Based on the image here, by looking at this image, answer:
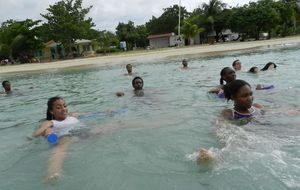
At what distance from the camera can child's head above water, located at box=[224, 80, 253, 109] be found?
634cm

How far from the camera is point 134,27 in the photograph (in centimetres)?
8656

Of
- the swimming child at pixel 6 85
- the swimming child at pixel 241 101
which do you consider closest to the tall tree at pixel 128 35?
the swimming child at pixel 6 85

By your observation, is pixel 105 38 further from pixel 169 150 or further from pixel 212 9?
pixel 169 150

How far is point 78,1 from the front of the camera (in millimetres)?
52406

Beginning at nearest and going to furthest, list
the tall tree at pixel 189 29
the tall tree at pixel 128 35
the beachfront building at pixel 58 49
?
the tall tree at pixel 189 29
the beachfront building at pixel 58 49
the tall tree at pixel 128 35

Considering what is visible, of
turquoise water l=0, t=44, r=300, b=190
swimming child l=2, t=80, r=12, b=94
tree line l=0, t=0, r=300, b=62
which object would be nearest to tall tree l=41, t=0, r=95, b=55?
tree line l=0, t=0, r=300, b=62

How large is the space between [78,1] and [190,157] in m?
49.8

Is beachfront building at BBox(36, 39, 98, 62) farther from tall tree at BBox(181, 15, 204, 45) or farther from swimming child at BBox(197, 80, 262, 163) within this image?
swimming child at BBox(197, 80, 262, 163)

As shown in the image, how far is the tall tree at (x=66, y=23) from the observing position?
164ft

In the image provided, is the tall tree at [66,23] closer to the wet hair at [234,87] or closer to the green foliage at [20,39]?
the green foliage at [20,39]

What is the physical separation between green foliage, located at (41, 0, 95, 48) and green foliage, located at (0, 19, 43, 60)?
8.19 ft

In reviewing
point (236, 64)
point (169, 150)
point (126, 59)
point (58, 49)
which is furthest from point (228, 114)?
point (58, 49)

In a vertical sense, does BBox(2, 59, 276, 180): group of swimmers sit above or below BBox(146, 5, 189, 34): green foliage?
below

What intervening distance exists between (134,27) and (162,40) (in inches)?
269
